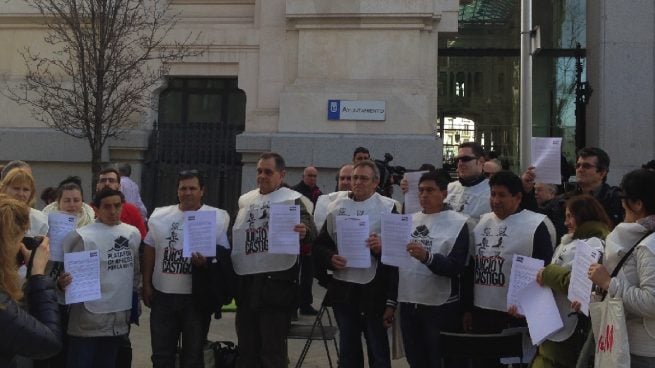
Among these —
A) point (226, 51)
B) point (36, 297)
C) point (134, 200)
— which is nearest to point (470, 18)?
point (226, 51)

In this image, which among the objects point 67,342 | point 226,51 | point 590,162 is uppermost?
point 226,51

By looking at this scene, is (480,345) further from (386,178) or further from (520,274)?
(386,178)

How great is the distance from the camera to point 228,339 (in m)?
8.23

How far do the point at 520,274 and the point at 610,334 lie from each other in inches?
44.6

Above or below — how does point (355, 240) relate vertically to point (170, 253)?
above

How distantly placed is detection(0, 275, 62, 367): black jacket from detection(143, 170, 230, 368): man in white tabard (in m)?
2.19

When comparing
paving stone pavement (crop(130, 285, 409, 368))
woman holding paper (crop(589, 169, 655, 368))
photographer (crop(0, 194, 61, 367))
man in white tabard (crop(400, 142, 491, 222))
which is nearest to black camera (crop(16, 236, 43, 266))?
photographer (crop(0, 194, 61, 367))

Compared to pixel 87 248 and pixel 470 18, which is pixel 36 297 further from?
pixel 470 18

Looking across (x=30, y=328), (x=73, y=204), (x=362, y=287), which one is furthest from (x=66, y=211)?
(x=30, y=328)

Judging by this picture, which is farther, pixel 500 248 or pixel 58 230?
pixel 58 230

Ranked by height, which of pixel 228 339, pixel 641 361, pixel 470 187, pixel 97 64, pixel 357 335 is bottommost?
pixel 228 339

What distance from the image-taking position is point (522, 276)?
475cm

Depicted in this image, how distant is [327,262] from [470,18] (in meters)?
13.4

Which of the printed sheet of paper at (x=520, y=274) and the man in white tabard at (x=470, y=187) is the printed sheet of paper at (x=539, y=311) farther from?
the man in white tabard at (x=470, y=187)
